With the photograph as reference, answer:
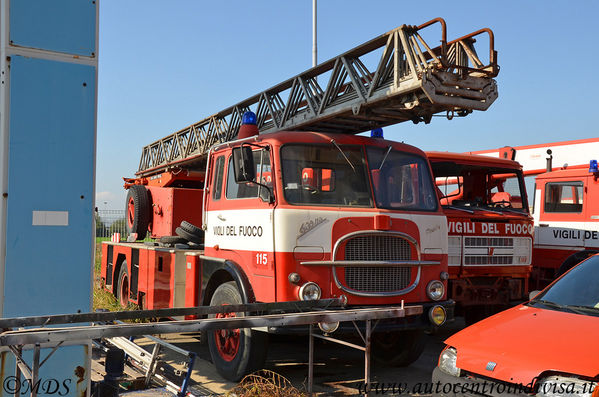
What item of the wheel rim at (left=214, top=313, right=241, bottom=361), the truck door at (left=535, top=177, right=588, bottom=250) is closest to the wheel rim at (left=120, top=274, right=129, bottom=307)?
the wheel rim at (left=214, top=313, right=241, bottom=361)

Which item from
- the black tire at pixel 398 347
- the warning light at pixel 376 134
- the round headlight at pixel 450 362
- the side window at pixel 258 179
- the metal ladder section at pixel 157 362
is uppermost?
the warning light at pixel 376 134

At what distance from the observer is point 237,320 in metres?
3.78

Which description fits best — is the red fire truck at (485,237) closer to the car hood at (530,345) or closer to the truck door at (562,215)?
the truck door at (562,215)

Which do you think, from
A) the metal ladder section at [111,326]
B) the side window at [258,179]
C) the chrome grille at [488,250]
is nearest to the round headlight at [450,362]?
the metal ladder section at [111,326]

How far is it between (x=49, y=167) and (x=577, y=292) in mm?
4129

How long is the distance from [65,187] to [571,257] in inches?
313

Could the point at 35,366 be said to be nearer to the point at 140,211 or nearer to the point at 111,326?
the point at 111,326

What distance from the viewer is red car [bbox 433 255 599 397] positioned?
12.1 ft

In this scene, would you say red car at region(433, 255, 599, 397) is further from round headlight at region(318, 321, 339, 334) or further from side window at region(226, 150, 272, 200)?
side window at region(226, 150, 272, 200)

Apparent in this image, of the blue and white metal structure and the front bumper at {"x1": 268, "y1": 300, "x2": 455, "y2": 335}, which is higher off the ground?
the blue and white metal structure

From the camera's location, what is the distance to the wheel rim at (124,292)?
9850 millimetres

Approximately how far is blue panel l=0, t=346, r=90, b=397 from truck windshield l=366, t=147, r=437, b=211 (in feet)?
10.5

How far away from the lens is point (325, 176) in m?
5.93

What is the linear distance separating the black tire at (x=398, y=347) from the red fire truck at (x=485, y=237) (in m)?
1.38
